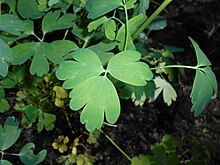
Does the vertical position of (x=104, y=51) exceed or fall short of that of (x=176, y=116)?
it exceeds it

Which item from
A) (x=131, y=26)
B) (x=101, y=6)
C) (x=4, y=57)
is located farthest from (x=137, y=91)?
(x=4, y=57)

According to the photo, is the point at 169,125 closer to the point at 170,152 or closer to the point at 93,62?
the point at 170,152

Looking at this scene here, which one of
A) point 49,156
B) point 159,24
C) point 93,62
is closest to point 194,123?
point 159,24

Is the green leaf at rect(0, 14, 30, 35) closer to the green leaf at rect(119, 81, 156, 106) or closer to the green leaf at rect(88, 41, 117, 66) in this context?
the green leaf at rect(88, 41, 117, 66)

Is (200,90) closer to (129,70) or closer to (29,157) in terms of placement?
(129,70)

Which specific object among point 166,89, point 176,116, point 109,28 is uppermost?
point 109,28

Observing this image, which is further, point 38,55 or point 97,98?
point 38,55

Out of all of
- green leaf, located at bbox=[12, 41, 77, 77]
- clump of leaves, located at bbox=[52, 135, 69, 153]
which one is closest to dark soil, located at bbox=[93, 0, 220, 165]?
clump of leaves, located at bbox=[52, 135, 69, 153]
